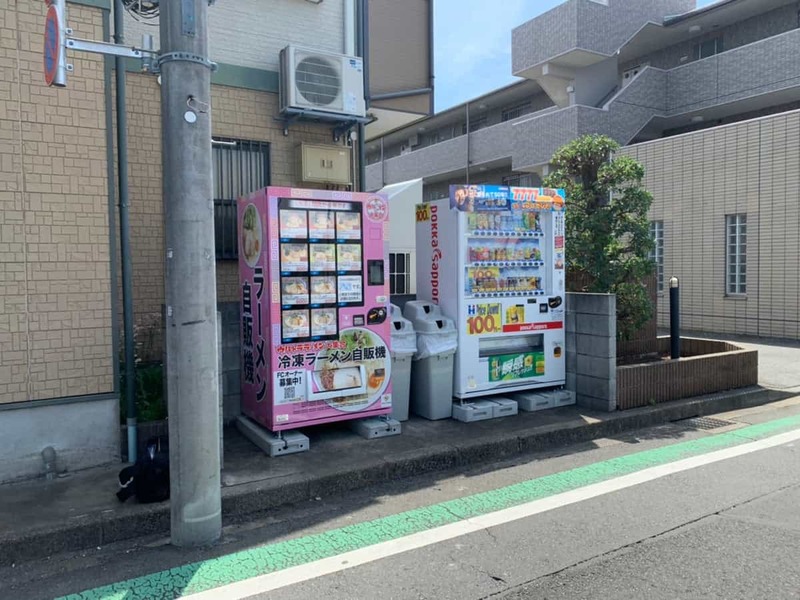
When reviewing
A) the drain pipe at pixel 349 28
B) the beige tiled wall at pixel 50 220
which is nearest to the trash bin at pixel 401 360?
the beige tiled wall at pixel 50 220

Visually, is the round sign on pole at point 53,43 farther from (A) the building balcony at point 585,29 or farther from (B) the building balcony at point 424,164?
(B) the building balcony at point 424,164

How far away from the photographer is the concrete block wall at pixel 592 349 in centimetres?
697

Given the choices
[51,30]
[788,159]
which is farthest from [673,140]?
[51,30]

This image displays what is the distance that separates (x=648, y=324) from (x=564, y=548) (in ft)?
20.6

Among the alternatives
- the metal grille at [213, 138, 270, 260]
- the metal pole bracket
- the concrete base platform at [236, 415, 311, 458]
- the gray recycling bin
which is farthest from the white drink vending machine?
the metal pole bracket

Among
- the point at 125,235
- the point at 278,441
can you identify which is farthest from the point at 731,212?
the point at 125,235

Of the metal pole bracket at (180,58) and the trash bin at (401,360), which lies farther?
the trash bin at (401,360)

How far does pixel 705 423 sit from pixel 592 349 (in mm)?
1592

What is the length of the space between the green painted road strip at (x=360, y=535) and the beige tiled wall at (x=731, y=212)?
28.2 ft

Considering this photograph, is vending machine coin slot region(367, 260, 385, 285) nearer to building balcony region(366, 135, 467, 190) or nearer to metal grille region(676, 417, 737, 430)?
metal grille region(676, 417, 737, 430)

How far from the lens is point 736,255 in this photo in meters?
14.0

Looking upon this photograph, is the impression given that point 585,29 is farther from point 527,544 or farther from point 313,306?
point 527,544

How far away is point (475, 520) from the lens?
438 cm

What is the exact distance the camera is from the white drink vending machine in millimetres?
6719
